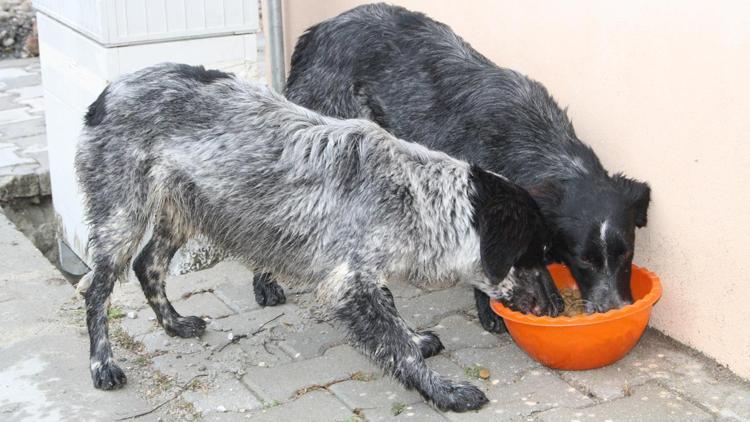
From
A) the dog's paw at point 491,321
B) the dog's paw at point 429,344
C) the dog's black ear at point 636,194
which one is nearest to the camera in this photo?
the dog's black ear at point 636,194

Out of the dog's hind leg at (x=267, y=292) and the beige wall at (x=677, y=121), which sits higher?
the beige wall at (x=677, y=121)

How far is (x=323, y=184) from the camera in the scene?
14.8ft

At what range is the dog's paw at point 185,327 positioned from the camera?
5.17 meters

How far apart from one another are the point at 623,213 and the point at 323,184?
127cm

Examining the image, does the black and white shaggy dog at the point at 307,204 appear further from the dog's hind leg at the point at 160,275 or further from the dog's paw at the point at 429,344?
the dog's hind leg at the point at 160,275

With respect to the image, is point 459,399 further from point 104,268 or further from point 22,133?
point 22,133

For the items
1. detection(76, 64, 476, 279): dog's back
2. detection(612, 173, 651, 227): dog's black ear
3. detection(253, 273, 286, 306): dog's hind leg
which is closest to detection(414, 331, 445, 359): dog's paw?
detection(76, 64, 476, 279): dog's back

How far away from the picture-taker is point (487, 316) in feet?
16.9

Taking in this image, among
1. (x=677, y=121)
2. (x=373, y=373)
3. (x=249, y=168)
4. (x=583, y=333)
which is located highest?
(x=677, y=121)

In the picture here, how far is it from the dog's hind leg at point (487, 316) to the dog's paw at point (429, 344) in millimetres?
316

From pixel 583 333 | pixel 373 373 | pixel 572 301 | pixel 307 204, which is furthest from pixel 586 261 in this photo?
pixel 307 204

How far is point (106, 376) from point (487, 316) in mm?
1790

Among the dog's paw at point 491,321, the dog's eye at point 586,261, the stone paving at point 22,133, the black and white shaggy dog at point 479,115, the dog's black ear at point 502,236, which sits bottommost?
the dog's paw at point 491,321

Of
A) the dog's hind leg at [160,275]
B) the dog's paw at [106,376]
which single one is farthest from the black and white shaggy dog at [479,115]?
the dog's paw at [106,376]
